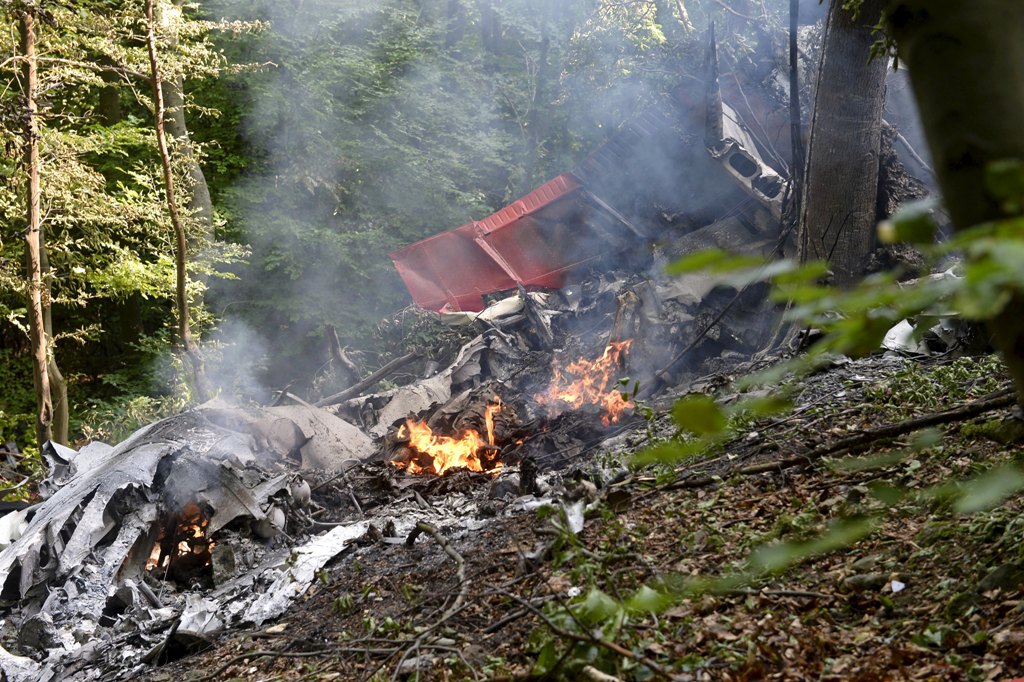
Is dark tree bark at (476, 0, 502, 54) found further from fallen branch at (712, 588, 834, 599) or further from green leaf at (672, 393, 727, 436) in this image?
green leaf at (672, 393, 727, 436)

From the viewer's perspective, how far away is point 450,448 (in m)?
8.12

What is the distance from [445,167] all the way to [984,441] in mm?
18604

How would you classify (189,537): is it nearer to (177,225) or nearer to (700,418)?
(177,225)

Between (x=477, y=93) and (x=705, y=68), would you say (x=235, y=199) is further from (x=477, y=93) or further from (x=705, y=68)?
(x=705, y=68)

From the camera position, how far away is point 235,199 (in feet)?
59.7

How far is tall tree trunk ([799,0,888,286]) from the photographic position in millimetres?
6840

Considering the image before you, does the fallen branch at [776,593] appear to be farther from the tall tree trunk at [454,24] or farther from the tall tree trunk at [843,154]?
the tall tree trunk at [454,24]

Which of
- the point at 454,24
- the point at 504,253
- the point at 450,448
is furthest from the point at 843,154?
the point at 454,24

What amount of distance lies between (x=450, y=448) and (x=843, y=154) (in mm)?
4658

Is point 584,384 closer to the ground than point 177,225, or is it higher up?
closer to the ground

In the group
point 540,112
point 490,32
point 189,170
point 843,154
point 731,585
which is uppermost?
point 490,32

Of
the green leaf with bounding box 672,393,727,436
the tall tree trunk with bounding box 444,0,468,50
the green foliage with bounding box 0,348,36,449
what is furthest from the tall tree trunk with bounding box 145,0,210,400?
the tall tree trunk with bounding box 444,0,468,50

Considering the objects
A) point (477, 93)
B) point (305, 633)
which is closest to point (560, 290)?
point (305, 633)

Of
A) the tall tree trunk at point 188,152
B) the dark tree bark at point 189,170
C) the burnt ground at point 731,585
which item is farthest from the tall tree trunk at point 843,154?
the dark tree bark at point 189,170
